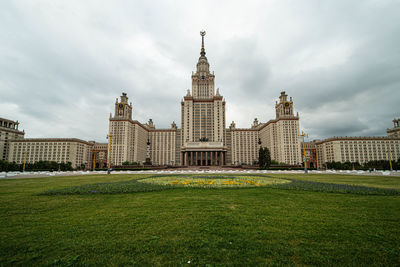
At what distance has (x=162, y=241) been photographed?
4.23 m

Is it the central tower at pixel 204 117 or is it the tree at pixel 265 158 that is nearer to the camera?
the tree at pixel 265 158

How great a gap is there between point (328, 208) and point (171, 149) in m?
119

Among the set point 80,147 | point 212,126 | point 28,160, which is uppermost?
point 212,126

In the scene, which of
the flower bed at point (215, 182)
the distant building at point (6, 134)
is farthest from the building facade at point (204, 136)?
the flower bed at point (215, 182)

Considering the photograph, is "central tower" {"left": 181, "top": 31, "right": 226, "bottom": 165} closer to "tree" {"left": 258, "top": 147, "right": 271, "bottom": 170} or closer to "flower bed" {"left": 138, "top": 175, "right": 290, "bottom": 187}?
"tree" {"left": 258, "top": 147, "right": 271, "bottom": 170}

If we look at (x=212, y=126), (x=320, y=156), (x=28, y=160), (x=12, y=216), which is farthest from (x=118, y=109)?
(x=320, y=156)

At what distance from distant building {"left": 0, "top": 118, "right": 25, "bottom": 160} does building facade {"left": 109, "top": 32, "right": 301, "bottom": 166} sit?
65.2 meters

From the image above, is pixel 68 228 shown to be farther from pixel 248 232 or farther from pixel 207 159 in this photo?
pixel 207 159

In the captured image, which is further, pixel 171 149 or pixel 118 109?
pixel 171 149

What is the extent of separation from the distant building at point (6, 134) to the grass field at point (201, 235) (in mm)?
153122

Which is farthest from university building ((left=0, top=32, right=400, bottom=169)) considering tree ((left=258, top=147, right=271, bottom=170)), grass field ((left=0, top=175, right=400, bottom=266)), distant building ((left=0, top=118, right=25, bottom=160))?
grass field ((left=0, top=175, right=400, bottom=266))

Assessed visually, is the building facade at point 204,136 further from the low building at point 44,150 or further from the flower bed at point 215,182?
the flower bed at point 215,182

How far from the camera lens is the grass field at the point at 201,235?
3504 millimetres

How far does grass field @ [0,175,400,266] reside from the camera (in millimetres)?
3504
